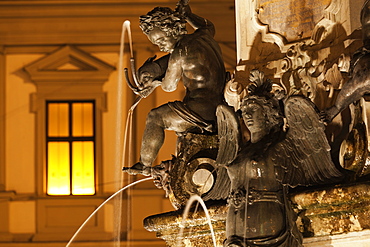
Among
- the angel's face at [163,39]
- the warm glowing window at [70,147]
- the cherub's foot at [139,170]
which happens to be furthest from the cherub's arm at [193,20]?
the warm glowing window at [70,147]

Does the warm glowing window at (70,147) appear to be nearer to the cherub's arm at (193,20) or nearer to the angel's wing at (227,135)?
the cherub's arm at (193,20)

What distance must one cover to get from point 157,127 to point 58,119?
17.2 m

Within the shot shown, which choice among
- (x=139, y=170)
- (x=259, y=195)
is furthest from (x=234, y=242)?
(x=139, y=170)

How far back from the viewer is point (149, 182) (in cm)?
2345

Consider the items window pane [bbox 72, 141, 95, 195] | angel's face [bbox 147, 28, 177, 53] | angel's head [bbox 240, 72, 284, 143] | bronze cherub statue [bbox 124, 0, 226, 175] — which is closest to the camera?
angel's head [bbox 240, 72, 284, 143]

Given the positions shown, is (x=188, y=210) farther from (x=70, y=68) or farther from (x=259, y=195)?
(x=70, y=68)

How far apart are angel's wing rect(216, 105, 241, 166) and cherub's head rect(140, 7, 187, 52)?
1.01m

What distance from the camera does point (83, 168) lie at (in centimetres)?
2411

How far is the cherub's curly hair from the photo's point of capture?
7379 millimetres

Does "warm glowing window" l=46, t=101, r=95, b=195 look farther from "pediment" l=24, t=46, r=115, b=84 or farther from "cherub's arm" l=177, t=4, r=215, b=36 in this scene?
"cherub's arm" l=177, t=4, r=215, b=36

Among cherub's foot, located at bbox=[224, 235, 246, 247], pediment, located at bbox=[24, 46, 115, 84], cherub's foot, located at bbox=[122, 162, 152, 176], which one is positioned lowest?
cherub's foot, located at bbox=[224, 235, 246, 247]

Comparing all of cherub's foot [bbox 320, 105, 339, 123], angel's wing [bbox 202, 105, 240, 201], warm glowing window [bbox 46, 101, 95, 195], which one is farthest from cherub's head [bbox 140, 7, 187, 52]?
warm glowing window [bbox 46, 101, 95, 195]

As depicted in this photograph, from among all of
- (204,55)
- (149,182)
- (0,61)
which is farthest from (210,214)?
(0,61)

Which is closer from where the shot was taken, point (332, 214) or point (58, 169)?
point (332, 214)
